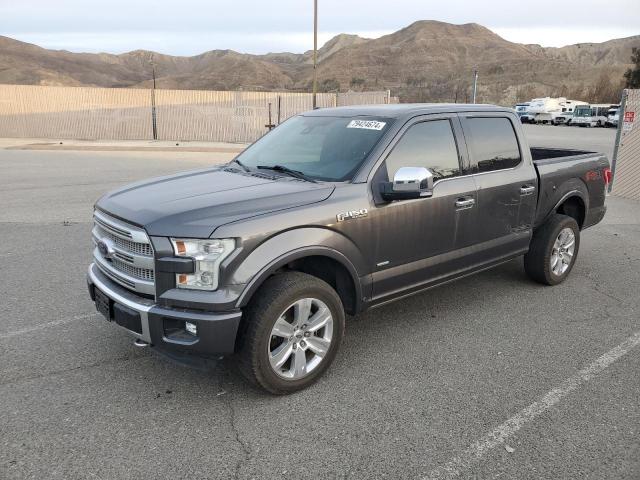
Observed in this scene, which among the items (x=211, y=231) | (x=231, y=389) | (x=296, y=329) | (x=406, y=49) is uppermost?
(x=406, y=49)

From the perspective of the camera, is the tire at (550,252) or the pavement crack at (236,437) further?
the tire at (550,252)

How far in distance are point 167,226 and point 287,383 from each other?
1239 mm

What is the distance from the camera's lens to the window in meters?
4.80

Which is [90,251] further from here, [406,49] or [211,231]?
[406,49]

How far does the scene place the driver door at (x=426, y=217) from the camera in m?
4.03

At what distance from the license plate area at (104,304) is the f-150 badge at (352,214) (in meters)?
1.57

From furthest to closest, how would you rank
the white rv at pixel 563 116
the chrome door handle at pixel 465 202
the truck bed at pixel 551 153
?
the white rv at pixel 563 116
the truck bed at pixel 551 153
the chrome door handle at pixel 465 202

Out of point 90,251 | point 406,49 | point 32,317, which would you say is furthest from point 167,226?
point 406,49

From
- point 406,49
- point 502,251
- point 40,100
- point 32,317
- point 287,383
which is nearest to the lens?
point 287,383

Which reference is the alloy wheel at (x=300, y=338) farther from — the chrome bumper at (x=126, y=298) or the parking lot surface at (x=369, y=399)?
the chrome bumper at (x=126, y=298)

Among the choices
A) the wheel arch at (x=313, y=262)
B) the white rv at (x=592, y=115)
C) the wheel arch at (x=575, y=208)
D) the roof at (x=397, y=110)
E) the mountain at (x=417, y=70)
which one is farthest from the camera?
the mountain at (x=417, y=70)

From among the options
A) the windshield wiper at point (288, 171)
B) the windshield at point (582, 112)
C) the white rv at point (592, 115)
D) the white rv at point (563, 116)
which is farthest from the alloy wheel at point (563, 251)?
the white rv at point (563, 116)

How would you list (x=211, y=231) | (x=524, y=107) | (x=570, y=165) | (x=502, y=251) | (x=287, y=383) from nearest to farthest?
(x=211, y=231) → (x=287, y=383) → (x=502, y=251) → (x=570, y=165) → (x=524, y=107)

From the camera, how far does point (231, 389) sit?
12.0 ft
